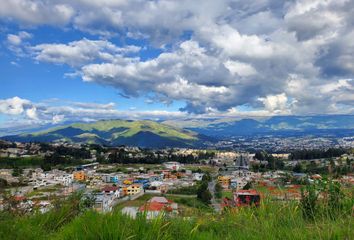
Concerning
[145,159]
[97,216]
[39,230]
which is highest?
[97,216]

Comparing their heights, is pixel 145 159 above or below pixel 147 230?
below

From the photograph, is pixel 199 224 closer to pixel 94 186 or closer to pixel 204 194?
pixel 204 194

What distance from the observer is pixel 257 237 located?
12.1ft

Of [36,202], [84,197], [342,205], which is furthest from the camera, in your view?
[84,197]

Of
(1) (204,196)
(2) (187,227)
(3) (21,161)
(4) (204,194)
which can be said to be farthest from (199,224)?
(3) (21,161)

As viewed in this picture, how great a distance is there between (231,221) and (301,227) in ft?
2.99

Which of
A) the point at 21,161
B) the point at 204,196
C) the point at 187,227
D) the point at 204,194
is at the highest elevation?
the point at 187,227

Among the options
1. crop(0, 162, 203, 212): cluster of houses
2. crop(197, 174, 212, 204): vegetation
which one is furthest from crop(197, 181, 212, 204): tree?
crop(0, 162, 203, 212): cluster of houses

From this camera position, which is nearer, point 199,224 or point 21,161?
point 199,224

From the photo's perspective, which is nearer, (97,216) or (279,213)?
(97,216)

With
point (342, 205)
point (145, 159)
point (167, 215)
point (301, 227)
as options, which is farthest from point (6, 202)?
point (145, 159)

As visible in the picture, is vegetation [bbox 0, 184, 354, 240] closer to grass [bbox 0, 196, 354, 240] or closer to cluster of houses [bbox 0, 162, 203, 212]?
grass [bbox 0, 196, 354, 240]

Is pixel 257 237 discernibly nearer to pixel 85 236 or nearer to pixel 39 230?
pixel 85 236

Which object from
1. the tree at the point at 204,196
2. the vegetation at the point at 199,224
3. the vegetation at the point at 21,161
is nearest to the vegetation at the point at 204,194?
the tree at the point at 204,196
